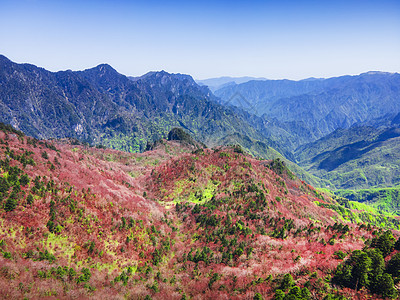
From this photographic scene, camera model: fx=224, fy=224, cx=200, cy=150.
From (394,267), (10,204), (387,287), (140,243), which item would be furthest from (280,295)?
(10,204)

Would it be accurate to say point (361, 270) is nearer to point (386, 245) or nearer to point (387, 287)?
point (387, 287)

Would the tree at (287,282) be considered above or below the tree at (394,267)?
below

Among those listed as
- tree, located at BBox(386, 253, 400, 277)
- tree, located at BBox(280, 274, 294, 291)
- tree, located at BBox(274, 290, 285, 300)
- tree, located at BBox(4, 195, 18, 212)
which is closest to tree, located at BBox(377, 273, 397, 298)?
tree, located at BBox(386, 253, 400, 277)

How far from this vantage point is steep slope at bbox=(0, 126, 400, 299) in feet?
190

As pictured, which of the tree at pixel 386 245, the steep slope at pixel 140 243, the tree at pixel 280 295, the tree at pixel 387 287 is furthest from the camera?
the tree at pixel 386 245

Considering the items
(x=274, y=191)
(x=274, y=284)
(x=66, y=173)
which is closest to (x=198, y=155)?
(x=274, y=191)

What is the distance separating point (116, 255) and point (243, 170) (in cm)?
9544

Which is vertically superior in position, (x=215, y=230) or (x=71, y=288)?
(x=71, y=288)

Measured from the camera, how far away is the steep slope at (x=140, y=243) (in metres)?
58.0

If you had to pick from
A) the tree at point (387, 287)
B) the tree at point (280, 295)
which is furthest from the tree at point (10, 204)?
the tree at point (387, 287)

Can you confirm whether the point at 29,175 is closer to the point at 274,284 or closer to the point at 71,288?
the point at 71,288

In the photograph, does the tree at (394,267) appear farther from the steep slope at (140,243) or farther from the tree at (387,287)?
the steep slope at (140,243)

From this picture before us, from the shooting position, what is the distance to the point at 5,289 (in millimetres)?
46625

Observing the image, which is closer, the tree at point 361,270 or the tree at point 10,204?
the tree at point 361,270
